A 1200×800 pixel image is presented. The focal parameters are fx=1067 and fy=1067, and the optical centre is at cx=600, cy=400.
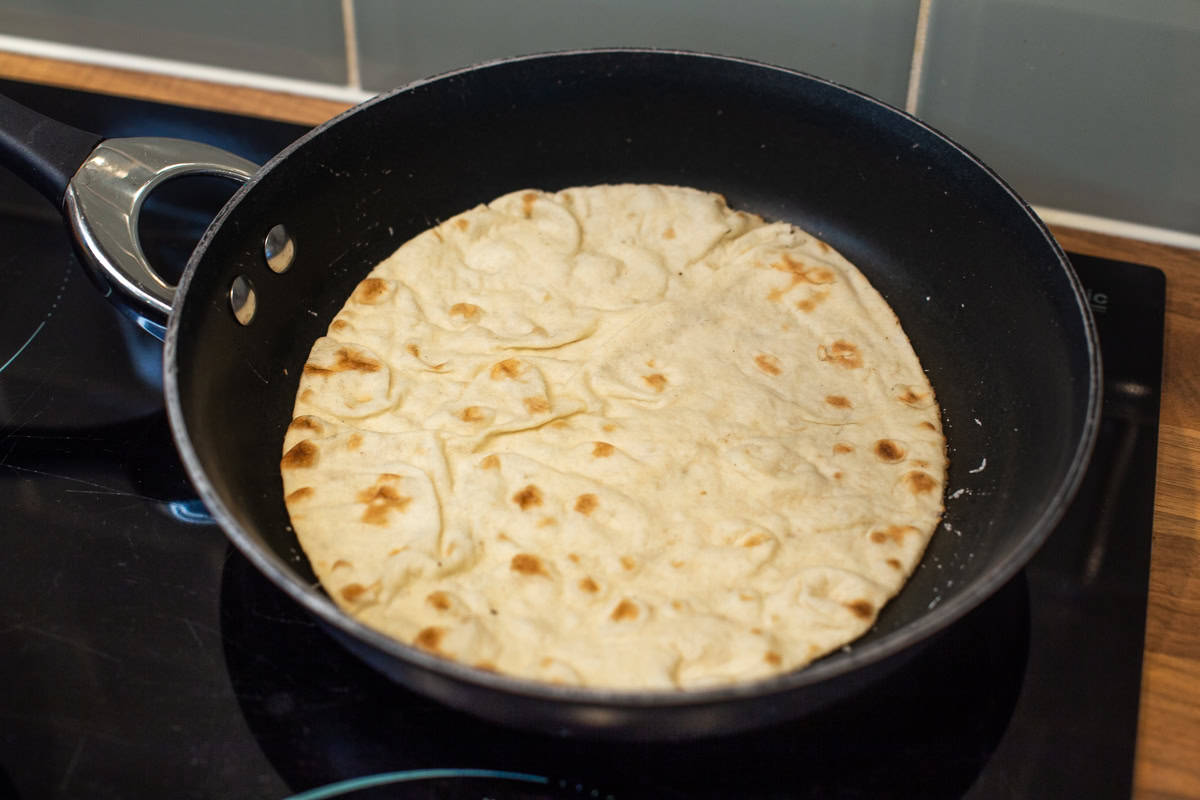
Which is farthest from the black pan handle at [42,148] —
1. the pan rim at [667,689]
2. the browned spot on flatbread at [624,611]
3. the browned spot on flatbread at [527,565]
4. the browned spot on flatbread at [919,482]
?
the browned spot on flatbread at [919,482]

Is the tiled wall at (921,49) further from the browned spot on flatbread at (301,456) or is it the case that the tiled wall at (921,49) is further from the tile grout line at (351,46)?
the browned spot on flatbread at (301,456)

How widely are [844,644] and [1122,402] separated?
519 mm

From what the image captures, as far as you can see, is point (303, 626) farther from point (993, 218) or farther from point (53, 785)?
point (993, 218)

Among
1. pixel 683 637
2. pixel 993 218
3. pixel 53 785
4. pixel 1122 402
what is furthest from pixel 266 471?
pixel 1122 402

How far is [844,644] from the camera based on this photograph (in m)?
0.98

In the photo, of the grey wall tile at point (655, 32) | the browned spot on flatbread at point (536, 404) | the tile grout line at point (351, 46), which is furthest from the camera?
the tile grout line at point (351, 46)

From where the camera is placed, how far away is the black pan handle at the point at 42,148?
1141 millimetres

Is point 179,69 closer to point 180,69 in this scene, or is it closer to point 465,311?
point 180,69

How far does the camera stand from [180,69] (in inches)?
65.2

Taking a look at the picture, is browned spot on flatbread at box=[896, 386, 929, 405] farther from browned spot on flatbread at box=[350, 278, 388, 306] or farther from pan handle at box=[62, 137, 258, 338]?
pan handle at box=[62, 137, 258, 338]

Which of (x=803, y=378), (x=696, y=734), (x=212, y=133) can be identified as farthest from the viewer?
(x=212, y=133)

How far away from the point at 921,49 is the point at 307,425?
0.91 meters

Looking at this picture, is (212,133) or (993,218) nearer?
(993,218)

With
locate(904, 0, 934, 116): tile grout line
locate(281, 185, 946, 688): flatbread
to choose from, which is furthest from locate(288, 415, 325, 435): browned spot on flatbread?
locate(904, 0, 934, 116): tile grout line
